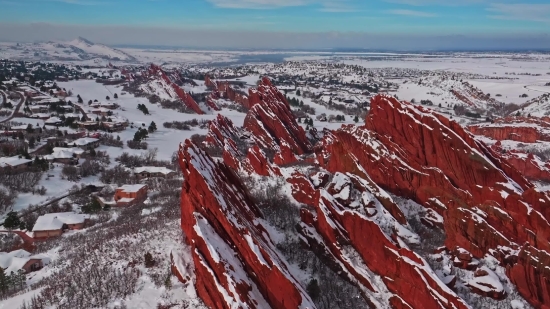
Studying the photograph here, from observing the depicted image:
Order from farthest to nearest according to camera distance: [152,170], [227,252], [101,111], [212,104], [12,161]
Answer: [212,104], [101,111], [152,170], [12,161], [227,252]

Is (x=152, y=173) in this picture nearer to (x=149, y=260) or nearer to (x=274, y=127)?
(x=274, y=127)

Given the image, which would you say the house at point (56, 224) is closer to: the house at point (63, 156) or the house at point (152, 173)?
the house at point (152, 173)

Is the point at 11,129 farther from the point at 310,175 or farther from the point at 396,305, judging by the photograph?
the point at 396,305

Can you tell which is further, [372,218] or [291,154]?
[291,154]

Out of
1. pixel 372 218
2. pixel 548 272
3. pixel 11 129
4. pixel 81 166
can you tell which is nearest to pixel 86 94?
pixel 11 129

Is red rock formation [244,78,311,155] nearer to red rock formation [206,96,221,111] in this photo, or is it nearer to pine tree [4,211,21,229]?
pine tree [4,211,21,229]

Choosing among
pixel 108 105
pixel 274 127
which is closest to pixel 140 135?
pixel 274 127

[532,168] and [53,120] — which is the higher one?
[532,168]

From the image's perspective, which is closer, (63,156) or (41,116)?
(63,156)
